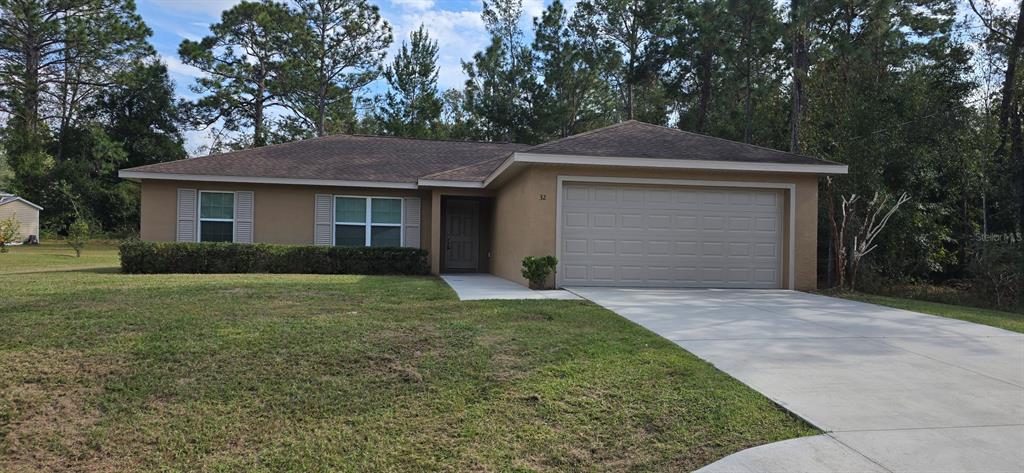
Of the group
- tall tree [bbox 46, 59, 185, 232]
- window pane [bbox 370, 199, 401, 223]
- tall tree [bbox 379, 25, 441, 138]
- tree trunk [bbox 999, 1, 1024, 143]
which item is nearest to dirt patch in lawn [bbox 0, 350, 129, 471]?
window pane [bbox 370, 199, 401, 223]

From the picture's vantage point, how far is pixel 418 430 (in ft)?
13.1

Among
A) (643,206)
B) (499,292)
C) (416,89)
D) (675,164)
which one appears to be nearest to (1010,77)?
(675,164)

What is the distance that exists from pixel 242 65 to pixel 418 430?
117 ft

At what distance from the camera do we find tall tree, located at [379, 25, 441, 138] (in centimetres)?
3272

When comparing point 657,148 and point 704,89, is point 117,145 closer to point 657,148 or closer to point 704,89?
point 704,89

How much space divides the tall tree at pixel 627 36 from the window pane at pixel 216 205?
19273 mm

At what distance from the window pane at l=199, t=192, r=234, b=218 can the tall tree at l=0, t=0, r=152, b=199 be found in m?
25.3

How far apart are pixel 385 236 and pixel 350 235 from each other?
0.90 meters

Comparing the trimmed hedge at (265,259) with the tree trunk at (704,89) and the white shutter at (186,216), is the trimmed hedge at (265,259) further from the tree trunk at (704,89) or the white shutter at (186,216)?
the tree trunk at (704,89)

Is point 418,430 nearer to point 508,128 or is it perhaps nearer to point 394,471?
point 394,471

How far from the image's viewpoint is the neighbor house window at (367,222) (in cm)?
1566

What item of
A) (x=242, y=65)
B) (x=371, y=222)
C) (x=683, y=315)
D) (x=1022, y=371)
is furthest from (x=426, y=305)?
(x=242, y=65)

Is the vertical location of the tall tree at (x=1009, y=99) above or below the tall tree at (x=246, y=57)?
→ below

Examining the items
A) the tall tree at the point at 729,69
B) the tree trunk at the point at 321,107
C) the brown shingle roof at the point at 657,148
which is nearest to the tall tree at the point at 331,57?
the tree trunk at the point at 321,107
